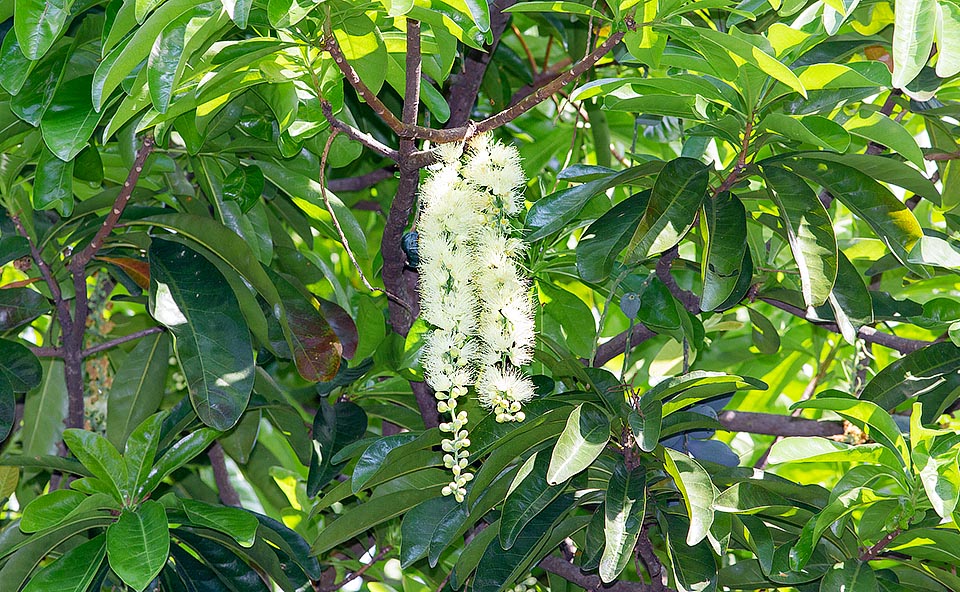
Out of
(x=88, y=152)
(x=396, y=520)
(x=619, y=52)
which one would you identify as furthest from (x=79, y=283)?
(x=619, y=52)

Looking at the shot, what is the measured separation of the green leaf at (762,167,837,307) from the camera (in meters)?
1.28

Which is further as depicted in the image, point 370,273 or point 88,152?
point 370,273

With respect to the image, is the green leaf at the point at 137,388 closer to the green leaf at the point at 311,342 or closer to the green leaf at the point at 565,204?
the green leaf at the point at 311,342

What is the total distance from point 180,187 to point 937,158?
4.51ft

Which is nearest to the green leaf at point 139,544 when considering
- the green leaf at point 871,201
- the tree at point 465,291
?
the tree at point 465,291

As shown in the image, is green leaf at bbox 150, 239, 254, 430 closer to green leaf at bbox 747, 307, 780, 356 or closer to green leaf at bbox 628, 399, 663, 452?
green leaf at bbox 628, 399, 663, 452

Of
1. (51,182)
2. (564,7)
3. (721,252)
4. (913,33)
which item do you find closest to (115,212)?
(51,182)

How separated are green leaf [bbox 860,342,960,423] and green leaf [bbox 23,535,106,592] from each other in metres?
1.22

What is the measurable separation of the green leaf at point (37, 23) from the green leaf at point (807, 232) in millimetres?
942

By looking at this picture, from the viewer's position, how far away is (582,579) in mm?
1570

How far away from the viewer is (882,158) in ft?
4.41

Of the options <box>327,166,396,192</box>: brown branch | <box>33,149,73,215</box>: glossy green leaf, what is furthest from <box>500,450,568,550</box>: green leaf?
<box>327,166,396,192</box>: brown branch

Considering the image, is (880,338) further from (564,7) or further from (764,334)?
(564,7)

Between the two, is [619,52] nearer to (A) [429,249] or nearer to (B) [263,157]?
(B) [263,157]
